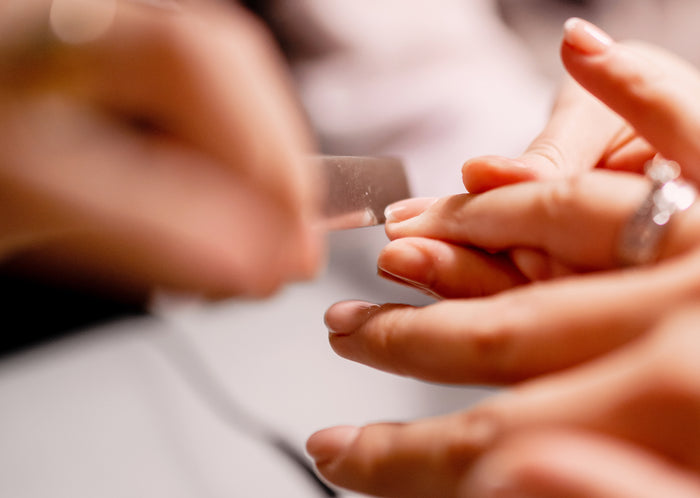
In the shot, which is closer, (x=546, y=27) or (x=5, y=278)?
(x=5, y=278)

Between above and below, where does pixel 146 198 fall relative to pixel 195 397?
above

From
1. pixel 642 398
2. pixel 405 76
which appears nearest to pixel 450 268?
pixel 642 398

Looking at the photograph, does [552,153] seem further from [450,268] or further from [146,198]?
[146,198]

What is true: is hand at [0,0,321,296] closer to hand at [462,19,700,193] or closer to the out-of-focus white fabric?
hand at [462,19,700,193]

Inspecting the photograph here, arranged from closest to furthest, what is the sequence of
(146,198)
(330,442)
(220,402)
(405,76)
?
(146,198) → (330,442) → (220,402) → (405,76)

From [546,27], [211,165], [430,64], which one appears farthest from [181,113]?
[546,27]

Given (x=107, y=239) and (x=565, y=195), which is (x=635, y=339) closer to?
(x=565, y=195)
